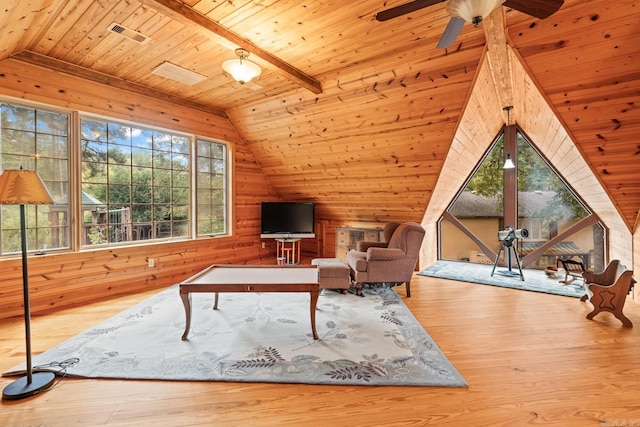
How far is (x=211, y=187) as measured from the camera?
16.3ft

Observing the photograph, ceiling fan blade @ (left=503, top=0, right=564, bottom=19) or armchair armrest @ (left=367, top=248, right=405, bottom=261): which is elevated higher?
ceiling fan blade @ (left=503, top=0, right=564, bottom=19)

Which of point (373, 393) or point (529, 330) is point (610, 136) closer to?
point (529, 330)

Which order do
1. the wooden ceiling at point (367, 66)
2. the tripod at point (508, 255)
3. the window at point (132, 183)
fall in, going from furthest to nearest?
the tripod at point (508, 255) → the window at point (132, 183) → the wooden ceiling at point (367, 66)

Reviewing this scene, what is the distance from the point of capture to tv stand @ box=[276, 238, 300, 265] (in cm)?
555

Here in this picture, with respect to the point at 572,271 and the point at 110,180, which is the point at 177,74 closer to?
the point at 110,180

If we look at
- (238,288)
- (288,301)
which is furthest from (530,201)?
(238,288)

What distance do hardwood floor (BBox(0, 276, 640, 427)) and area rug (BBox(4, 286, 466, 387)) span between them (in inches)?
4.2

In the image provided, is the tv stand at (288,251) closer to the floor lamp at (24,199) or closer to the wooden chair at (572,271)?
the floor lamp at (24,199)

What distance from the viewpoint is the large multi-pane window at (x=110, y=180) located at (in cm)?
314

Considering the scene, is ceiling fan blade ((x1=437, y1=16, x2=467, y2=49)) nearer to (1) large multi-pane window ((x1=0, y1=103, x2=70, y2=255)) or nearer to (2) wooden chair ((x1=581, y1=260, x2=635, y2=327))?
(2) wooden chair ((x1=581, y1=260, x2=635, y2=327))

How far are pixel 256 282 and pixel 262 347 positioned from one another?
54cm

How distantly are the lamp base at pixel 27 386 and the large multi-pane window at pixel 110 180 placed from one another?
1927mm

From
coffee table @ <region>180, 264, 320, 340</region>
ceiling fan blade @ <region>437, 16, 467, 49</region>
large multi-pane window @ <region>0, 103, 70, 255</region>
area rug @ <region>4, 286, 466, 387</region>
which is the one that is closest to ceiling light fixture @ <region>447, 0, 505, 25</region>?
ceiling fan blade @ <region>437, 16, 467, 49</region>

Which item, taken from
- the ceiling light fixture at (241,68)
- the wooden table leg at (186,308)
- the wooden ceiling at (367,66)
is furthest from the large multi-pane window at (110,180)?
the ceiling light fixture at (241,68)
